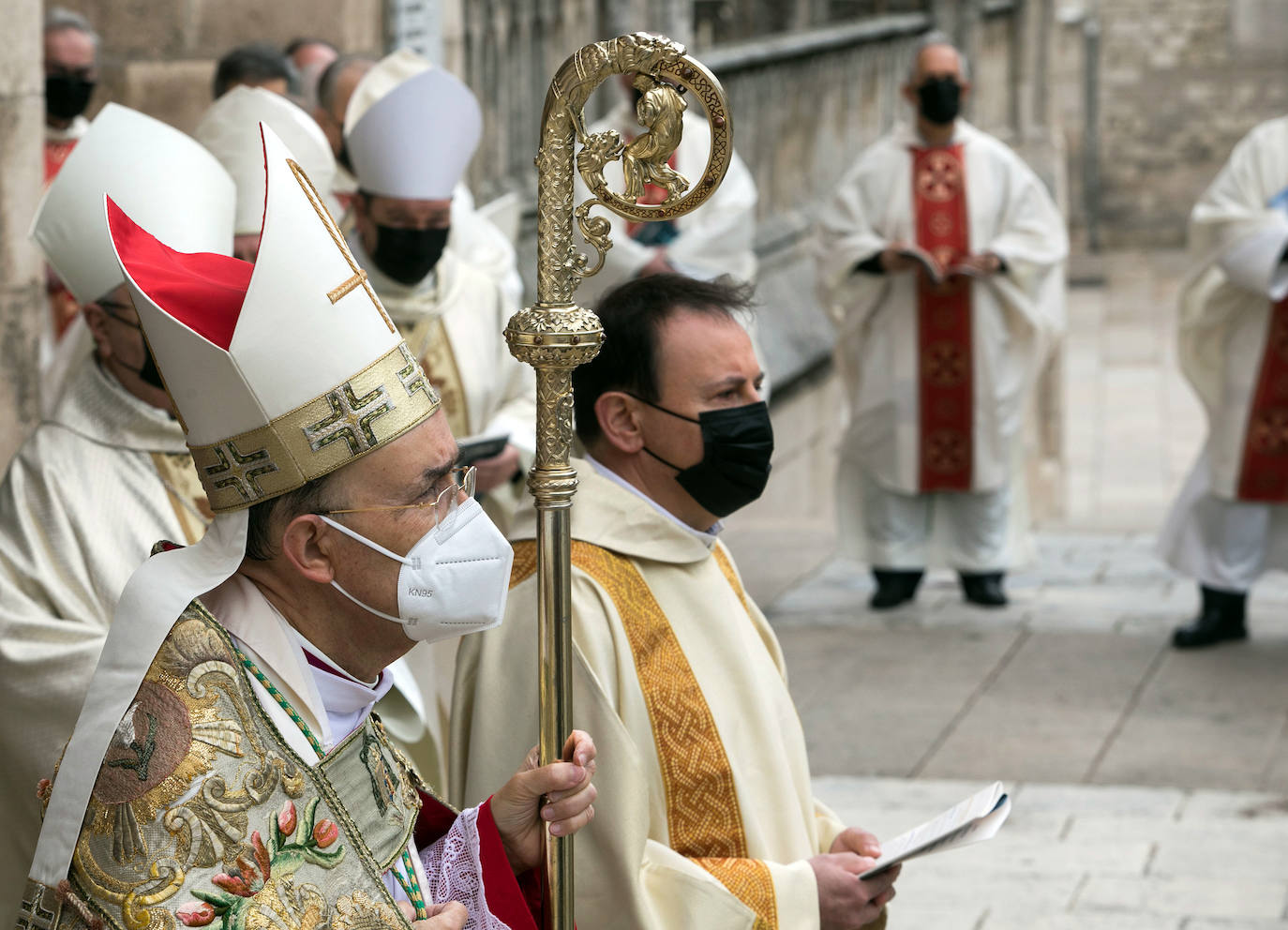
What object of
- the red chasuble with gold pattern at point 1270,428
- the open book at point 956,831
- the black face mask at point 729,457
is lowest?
the red chasuble with gold pattern at point 1270,428

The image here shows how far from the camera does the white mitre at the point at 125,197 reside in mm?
3287

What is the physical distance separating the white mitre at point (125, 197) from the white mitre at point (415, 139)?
721 millimetres

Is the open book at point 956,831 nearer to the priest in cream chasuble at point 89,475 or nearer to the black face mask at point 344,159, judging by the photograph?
the priest in cream chasuble at point 89,475

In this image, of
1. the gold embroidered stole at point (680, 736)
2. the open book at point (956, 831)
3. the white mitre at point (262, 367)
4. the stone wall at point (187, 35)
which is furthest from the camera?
the stone wall at point (187, 35)

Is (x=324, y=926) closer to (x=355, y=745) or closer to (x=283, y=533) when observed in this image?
(x=355, y=745)

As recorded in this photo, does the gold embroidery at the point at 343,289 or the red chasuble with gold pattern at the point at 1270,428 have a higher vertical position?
the gold embroidery at the point at 343,289

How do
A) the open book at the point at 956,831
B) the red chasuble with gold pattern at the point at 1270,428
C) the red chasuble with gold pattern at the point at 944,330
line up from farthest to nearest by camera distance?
the red chasuble with gold pattern at the point at 944,330, the red chasuble with gold pattern at the point at 1270,428, the open book at the point at 956,831

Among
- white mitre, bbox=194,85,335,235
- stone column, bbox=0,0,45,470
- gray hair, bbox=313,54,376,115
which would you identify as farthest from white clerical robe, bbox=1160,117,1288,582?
stone column, bbox=0,0,45,470

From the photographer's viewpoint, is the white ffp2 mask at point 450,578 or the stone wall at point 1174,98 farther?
the stone wall at point 1174,98

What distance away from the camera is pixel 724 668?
104 inches

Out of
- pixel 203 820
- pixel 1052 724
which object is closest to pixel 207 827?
→ pixel 203 820

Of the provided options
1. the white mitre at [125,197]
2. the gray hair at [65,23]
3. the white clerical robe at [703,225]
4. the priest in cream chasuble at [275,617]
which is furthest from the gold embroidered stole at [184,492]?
the white clerical robe at [703,225]

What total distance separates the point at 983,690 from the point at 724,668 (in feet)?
12.7

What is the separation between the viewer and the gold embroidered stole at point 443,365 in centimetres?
449
